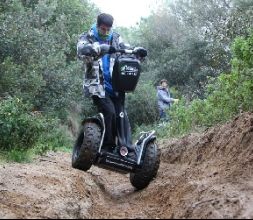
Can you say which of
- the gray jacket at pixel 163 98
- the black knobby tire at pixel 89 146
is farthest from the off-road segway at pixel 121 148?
the gray jacket at pixel 163 98

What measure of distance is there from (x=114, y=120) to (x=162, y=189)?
3.09ft

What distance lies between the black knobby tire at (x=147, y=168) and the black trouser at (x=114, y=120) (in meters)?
0.24

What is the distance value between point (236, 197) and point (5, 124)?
5.51 m

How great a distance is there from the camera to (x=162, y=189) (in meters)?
5.41

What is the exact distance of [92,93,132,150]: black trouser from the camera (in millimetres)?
5590

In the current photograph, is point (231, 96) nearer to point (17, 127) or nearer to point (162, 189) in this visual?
point (162, 189)

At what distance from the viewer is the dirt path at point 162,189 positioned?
3.62 metres

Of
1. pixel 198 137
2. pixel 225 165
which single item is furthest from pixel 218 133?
pixel 225 165

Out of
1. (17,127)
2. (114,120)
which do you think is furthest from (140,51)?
(17,127)

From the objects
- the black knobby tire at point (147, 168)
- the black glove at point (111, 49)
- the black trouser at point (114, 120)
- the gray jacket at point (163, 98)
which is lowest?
the gray jacket at point (163, 98)

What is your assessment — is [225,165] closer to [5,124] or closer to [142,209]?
[142,209]

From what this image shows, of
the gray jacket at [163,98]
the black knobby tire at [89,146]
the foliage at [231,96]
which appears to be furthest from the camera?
the gray jacket at [163,98]

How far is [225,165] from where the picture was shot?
5.75m

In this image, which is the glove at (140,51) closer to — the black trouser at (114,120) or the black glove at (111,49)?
the black glove at (111,49)
